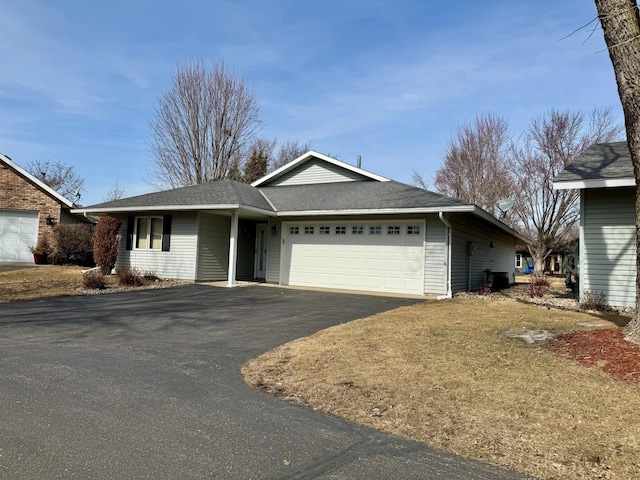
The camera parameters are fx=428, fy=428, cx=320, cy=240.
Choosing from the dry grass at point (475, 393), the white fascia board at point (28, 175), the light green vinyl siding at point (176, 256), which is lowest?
the dry grass at point (475, 393)

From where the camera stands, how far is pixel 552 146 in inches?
961

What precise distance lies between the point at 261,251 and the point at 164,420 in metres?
13.7

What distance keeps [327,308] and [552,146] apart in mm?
20529

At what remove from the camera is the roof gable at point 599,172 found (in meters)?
9.51

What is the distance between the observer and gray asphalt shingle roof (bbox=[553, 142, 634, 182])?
32.2ft

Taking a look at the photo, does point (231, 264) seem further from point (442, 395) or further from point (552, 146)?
point (552, 146)

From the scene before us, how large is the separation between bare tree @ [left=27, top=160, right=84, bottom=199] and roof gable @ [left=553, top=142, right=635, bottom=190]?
4021 centimetres

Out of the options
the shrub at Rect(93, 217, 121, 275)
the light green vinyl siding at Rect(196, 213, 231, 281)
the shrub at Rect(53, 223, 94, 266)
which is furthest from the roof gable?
the shrub at Rect(53, 223, 94, 266)

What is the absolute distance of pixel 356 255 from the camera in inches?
566

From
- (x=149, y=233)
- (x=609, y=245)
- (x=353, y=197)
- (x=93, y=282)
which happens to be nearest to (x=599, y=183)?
(x=609, y=245)

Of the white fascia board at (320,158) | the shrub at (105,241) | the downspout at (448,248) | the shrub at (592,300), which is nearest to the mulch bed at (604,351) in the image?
the shrub at (592,300)

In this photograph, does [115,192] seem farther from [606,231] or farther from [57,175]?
[606,231]

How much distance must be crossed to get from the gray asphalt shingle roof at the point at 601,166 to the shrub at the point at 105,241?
14445mm

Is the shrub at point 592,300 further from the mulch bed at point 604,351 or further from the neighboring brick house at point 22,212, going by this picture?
the neighboring brick house at point 22,212
